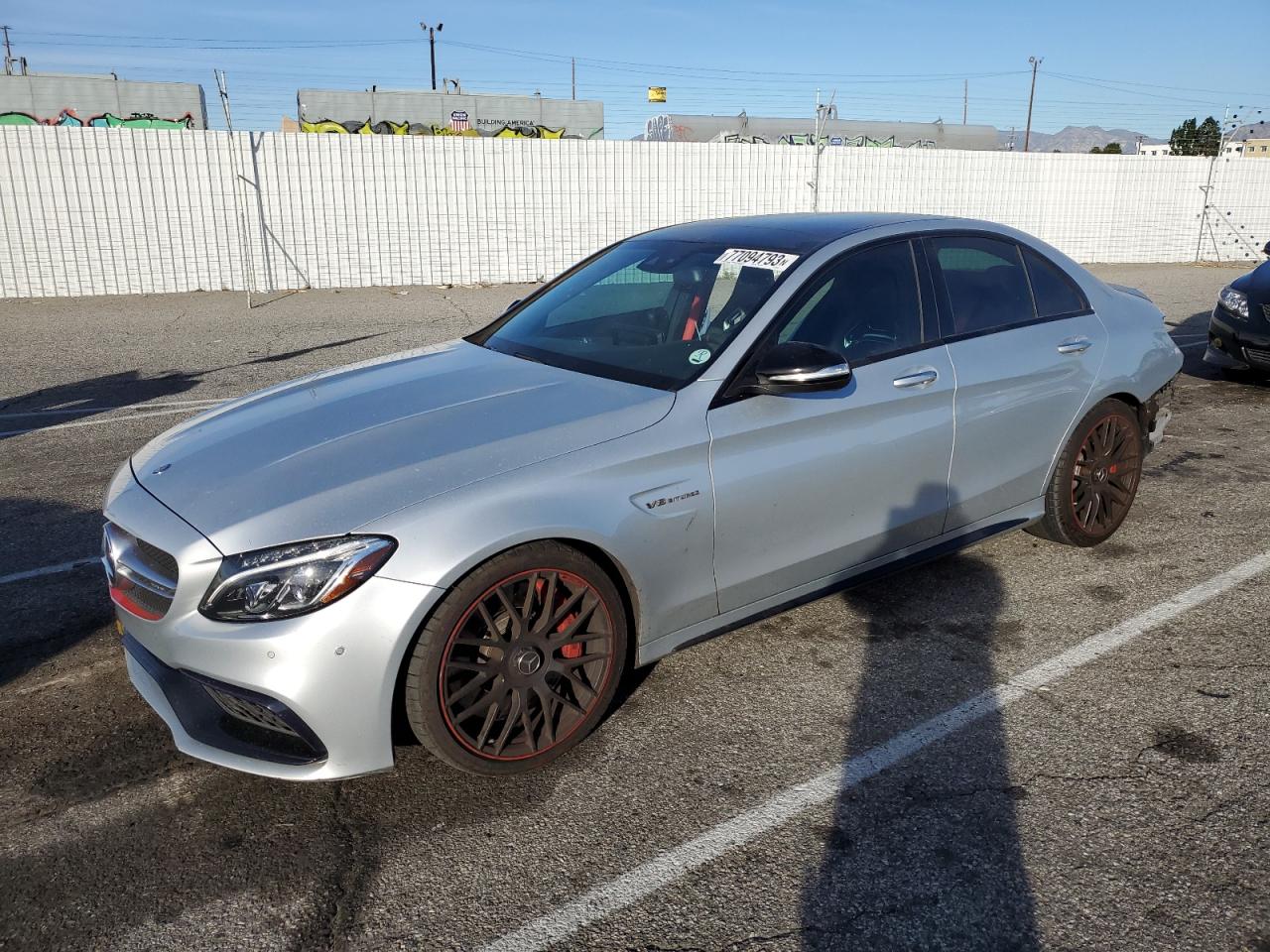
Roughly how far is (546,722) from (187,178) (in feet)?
48.9

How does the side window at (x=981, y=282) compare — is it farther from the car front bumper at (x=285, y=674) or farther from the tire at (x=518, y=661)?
the car front bumper at (x=285, y=674)

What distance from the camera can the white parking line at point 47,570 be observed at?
15.0 ft

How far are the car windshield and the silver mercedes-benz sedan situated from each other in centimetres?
2

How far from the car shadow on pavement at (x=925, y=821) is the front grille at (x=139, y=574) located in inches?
77.0

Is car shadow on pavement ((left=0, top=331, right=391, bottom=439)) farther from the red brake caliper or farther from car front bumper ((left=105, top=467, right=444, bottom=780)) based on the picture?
the red brake caliper

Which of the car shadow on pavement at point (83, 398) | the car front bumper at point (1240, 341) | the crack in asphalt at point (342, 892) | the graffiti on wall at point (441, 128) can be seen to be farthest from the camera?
the graffiti on wall at point (441, 128)

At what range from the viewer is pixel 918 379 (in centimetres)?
388

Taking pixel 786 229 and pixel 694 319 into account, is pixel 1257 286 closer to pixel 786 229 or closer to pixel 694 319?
pixel 786 229

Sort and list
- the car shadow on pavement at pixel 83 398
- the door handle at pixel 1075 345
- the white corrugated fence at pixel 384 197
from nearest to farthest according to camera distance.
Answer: the door handle at pixel 1075 345, the car shadow on pavement at pixel 83 398, the white corrugated fence at pixel 384 197

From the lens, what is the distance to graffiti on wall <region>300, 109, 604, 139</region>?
28875mm

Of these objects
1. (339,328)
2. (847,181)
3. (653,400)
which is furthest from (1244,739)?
(847,181)

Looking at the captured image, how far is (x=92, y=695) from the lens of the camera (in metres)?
3.59

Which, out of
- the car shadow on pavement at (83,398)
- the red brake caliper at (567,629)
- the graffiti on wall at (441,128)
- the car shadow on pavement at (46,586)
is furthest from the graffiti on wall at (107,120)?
the red brake caliper at (567,629)

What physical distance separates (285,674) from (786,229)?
2703 millimetres
